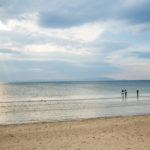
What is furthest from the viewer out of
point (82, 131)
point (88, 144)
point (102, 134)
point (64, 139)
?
point (82, 131)

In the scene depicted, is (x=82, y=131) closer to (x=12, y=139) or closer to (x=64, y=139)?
(x=64, y=139)

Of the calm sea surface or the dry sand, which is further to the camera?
the calm sea surface

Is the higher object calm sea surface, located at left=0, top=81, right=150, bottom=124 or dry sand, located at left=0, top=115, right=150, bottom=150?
dry sand, located at left=0, top=115, right=150, bottom=150

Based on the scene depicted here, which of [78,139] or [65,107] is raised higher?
[78,139]

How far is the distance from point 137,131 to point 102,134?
230cm

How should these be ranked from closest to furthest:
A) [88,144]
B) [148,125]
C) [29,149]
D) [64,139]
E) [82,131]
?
[29,149] < [88,144] < [64,139] < [82,131] < [148,125]

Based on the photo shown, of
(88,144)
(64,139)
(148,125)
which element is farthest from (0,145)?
(148,125)

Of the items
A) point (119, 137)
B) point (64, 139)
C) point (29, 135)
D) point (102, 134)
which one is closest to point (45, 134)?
point (29, 135)

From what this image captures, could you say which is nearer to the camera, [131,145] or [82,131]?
[131,145]

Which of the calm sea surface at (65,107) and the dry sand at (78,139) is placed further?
the calm sea surface at (65,107)

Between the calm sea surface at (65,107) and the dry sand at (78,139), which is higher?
the dry sand at (78,139)

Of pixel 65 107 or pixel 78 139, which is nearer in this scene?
pixel 78 139

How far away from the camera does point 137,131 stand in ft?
36.0

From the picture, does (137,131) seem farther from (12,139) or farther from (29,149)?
(12,139)
